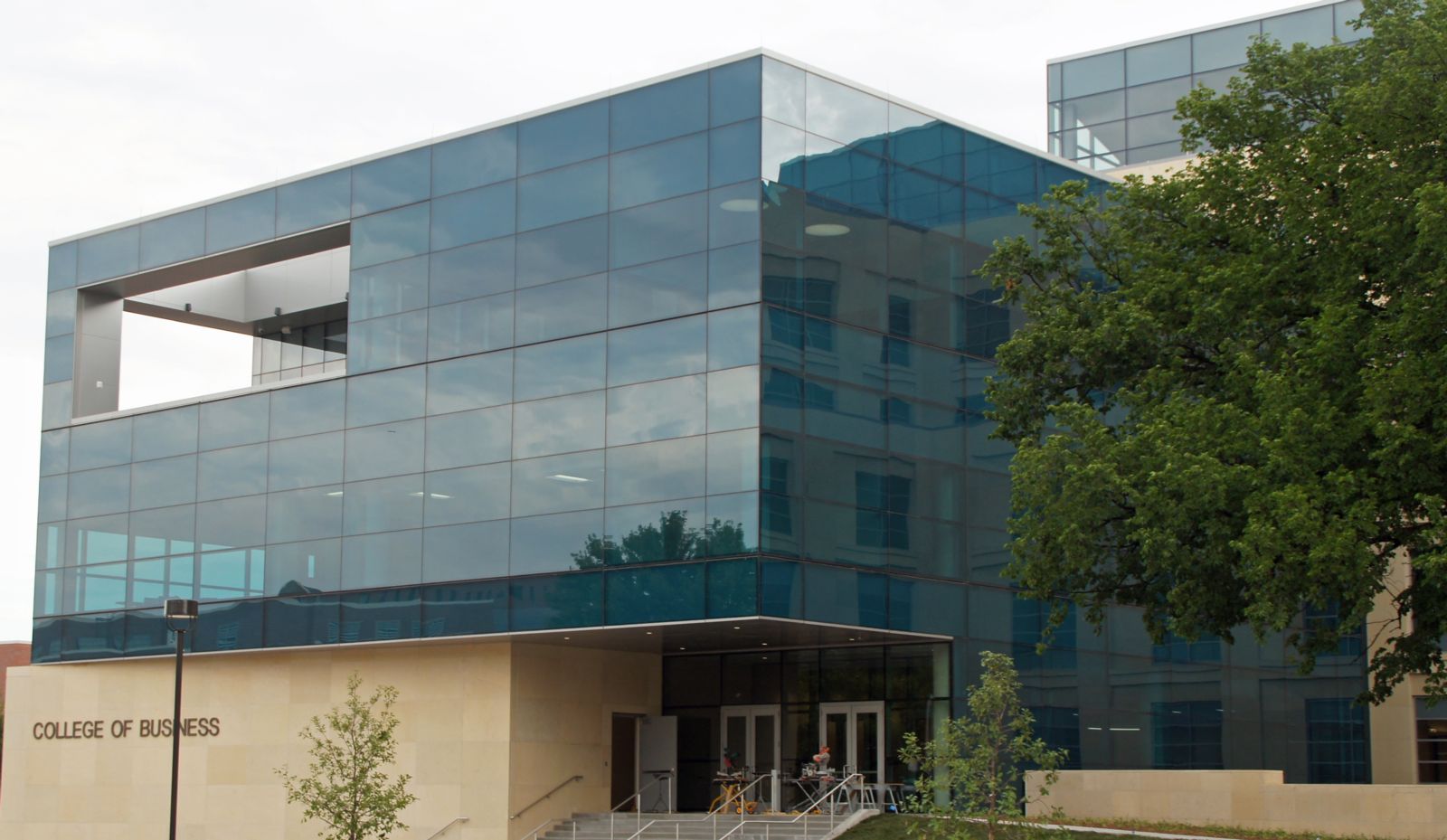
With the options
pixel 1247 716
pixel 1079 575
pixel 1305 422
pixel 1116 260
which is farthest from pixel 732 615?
pixel 1247 716

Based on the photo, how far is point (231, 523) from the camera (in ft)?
148

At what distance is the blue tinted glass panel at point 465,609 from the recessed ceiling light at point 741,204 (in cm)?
970

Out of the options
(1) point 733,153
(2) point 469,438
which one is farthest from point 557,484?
(1) point 733,153

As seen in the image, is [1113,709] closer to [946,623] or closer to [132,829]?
[946,623]

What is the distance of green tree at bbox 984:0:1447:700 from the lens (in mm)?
25453

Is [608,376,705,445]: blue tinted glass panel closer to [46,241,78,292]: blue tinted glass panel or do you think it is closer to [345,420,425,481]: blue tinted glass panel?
[345,420,425,481]: blue tinted glass panel

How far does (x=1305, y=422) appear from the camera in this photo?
25750mm

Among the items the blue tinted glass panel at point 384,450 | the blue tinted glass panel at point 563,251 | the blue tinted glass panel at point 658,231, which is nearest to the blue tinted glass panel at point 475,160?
the blue tinted glass panel at point 563,251

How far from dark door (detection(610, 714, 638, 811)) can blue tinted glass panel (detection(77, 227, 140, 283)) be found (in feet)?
60.2

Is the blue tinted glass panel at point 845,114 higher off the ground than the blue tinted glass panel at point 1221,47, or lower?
lower

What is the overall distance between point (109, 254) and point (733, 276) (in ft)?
69.7

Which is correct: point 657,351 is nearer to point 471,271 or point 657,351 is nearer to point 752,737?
point 471,271

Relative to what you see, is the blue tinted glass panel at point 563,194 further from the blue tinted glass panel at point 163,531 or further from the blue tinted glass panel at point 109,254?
the blue tinted glass panel at point 109,254

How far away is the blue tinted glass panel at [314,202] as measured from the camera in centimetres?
4412
